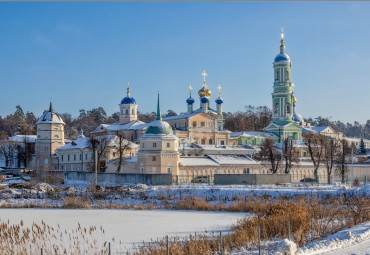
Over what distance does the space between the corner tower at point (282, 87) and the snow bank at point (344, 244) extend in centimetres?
6511

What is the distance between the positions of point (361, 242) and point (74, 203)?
54.4 ft

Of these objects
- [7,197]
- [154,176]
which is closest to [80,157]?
[154,176]

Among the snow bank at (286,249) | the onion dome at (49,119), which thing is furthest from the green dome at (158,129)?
the snow bank at (286,249)

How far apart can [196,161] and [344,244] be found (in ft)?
140

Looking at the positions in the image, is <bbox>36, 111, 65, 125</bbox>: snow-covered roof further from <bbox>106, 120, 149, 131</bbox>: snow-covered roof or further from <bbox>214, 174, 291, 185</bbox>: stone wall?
<bbox>214, 174, 291, 185</bbox>: stone wall

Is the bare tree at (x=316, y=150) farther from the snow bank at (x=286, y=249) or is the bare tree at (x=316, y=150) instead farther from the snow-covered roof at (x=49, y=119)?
the snow bank at (x=286, y=249)

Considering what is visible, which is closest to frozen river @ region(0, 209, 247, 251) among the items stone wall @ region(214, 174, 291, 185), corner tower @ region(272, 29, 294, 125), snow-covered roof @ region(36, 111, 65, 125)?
stone wall @ region(214, 174, 291, 185)

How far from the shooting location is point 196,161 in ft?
186

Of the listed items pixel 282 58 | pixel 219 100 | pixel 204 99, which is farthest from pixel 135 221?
pixel 219 100

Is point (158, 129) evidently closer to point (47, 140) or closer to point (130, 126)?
point (47, 140)

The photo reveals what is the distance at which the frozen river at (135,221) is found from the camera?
55.4 feet

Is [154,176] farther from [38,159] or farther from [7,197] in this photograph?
[38,159]

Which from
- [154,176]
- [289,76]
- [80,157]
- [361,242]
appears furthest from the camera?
[289,76]

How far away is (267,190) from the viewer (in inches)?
1249
